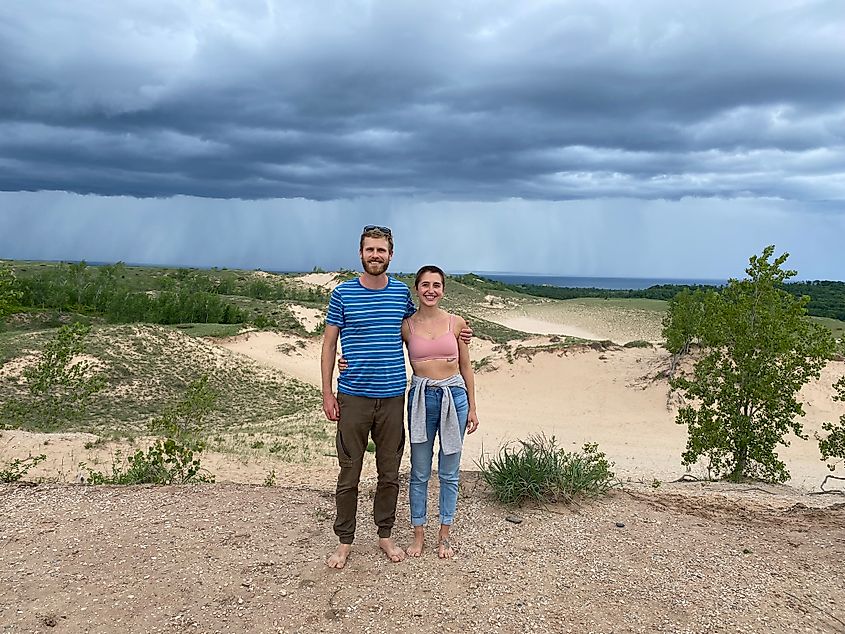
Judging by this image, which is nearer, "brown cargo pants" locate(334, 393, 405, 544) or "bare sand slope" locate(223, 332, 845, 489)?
"brown cargo pants" locate(334, 393, 405, 544)

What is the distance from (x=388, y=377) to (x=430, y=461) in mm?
776

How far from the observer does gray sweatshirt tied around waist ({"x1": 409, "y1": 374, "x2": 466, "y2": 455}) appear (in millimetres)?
4512

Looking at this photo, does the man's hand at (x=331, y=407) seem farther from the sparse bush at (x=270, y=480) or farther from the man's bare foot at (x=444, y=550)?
the sparse bush at (x=270, y=480)

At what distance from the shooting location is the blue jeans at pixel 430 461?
4566 mm

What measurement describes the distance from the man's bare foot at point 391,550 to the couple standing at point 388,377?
0.03 ft

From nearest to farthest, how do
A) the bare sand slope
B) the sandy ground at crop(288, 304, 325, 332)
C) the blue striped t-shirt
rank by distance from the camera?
the blue striped t-shirt
the bare sand slope
the sandy ground at crop(288, 304, 325, 332)

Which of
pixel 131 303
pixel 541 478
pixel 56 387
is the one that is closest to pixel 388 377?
pixel 541 478

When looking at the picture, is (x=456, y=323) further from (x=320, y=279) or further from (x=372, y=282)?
(x=320, y=279)

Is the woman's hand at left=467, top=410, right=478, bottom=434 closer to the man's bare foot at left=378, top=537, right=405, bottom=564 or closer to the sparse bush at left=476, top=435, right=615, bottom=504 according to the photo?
the man's bare foot at left=378, top=537, right=405, bottom=564

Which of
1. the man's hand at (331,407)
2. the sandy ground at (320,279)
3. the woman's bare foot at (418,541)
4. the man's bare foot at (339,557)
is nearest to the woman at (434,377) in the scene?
the man's hand at (331,407)

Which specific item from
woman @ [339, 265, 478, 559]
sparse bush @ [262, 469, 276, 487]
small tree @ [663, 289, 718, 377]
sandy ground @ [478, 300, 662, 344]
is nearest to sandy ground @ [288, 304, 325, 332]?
sandy ground @ [478, 300, 662, 344]

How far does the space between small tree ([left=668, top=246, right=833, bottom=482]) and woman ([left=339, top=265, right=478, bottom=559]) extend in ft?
21.1

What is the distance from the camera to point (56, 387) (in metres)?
18.2

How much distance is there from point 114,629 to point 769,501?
6.61 m
